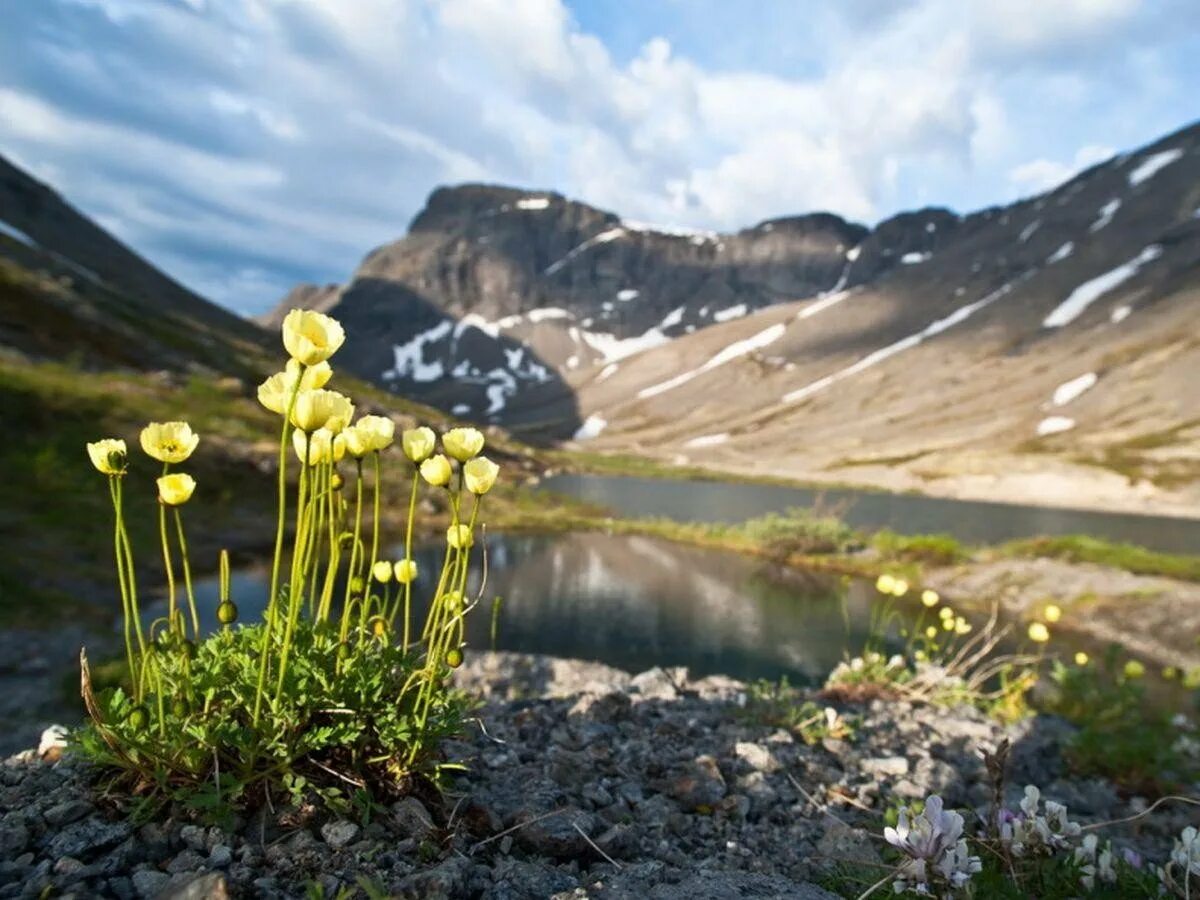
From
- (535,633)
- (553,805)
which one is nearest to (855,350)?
(535,633)

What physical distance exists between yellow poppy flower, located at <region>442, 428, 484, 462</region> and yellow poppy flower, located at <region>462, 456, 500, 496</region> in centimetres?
5

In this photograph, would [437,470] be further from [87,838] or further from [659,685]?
[659,685]

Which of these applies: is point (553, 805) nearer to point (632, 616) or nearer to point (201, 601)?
point (201, 601)

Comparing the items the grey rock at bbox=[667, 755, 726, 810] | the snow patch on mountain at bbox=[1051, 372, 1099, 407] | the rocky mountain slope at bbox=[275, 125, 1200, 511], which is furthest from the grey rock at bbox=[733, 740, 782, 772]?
the snow patch on mountain at bbox=[1051, 372, 1099, 407]

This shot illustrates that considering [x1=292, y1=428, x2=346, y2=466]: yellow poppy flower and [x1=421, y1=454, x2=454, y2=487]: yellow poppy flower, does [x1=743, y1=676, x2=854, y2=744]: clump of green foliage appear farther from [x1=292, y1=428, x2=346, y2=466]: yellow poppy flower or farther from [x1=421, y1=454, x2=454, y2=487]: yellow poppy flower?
[x1=292, y1=428, x2=346, y2=466]: yellow poppy flower

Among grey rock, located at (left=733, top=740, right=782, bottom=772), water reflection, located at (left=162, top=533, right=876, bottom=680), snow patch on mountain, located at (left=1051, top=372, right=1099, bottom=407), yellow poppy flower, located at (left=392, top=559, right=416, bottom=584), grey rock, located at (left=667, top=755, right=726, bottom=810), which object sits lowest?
water reflection, located at (left=162, top=533, right=876, bottom=680)

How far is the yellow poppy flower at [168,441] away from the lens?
2.91 metres

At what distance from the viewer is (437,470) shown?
131 inches

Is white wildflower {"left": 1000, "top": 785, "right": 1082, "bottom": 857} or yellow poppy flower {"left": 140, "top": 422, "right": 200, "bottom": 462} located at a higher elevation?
yellow poppy flower {"left": 140, "top": 422, "right": 200, "bottom": 462}

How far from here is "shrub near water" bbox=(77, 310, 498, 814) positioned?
9.59 feet

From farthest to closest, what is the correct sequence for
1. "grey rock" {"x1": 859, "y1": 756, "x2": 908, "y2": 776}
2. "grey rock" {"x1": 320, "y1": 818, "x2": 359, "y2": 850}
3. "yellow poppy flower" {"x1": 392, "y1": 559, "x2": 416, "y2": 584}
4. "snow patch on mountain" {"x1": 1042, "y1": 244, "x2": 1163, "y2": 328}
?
"snow patch on mountain" {"x1": 1042, "y1": 244, "x2": 1163, "y2": 328}, "grey rock" {"x1": 859, "y1": 756, "x2": 908, "y2": 776}, "yellow poppy flower" {"x1": 392, "y1": 559, "x2": 416, "y2": 584}, "grey rock" {"x1": 320, "y1": 818, "x2": 359, "y2": 850}

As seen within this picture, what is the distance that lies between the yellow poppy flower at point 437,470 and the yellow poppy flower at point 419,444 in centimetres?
5

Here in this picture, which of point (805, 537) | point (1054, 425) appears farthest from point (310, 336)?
point (1054, 425)

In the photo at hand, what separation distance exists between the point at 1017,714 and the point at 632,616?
49.9 feet
